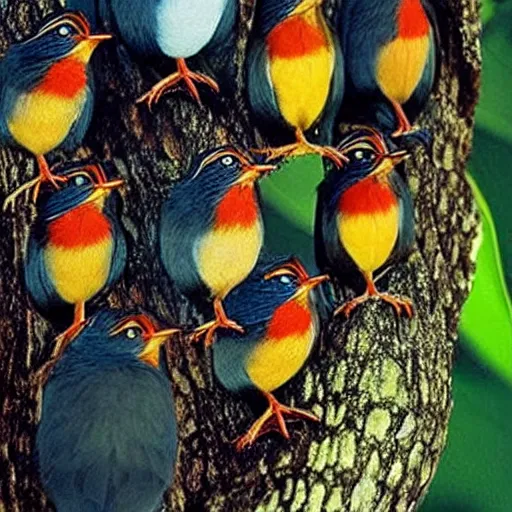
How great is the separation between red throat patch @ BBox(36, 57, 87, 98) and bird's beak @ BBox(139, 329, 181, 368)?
222 mm

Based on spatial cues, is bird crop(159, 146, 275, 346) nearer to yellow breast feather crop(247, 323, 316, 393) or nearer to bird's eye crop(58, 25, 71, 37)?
yellow breast feather crop(247, 323, 316, 393)

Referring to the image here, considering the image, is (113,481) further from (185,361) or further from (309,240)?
(309,240)

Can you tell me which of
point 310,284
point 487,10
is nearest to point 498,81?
point 487,10

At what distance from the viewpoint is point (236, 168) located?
1289 mm

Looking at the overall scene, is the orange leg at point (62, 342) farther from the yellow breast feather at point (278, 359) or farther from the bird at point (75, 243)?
the yellow breast feather at point (278, 359)

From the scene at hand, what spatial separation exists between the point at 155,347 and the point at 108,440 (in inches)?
3.6

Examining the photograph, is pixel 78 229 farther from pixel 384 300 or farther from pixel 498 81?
pixel 498 81

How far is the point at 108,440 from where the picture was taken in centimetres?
126

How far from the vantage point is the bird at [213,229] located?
4.17 ft

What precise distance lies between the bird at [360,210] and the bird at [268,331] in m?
0.03

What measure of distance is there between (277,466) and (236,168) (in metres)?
0.28

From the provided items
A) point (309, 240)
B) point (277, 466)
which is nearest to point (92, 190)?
point (309, 240)

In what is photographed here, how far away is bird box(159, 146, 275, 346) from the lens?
127 cm

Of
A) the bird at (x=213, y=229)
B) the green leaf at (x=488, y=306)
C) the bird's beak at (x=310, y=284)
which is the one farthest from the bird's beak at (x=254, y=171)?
the green leaf at (x=488, y=306)
